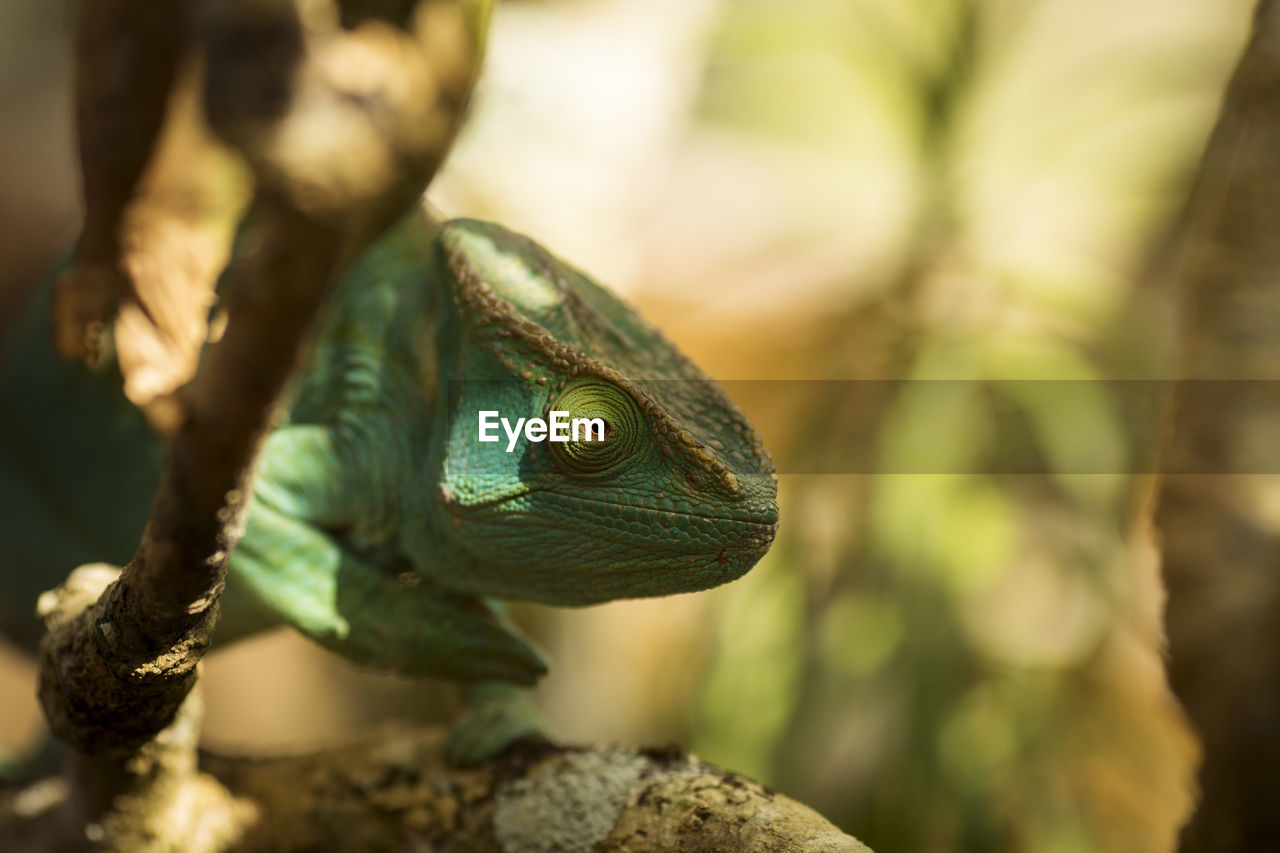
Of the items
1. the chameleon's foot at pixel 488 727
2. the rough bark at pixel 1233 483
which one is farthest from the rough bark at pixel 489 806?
the rough bark at pixel 1233 483

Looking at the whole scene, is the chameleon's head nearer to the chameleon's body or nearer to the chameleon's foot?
the chameleon's body

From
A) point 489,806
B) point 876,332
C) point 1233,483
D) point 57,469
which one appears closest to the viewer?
point 489,806

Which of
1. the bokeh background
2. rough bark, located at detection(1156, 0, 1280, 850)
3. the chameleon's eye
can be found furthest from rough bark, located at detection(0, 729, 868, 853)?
the bokeh background

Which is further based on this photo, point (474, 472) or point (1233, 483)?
point (1233, 483)

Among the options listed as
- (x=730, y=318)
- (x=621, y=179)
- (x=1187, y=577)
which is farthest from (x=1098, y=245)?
(x=1187, y=577)

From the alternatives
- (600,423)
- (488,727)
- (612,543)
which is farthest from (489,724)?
(600,423)

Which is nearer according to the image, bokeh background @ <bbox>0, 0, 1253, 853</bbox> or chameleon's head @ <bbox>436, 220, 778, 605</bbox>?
chameleon's head @ <bbox>436, 220, 778, 605</bbox>

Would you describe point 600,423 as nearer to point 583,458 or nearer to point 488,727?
point 583,458

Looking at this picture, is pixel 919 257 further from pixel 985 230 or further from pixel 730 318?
pixel 730 318
